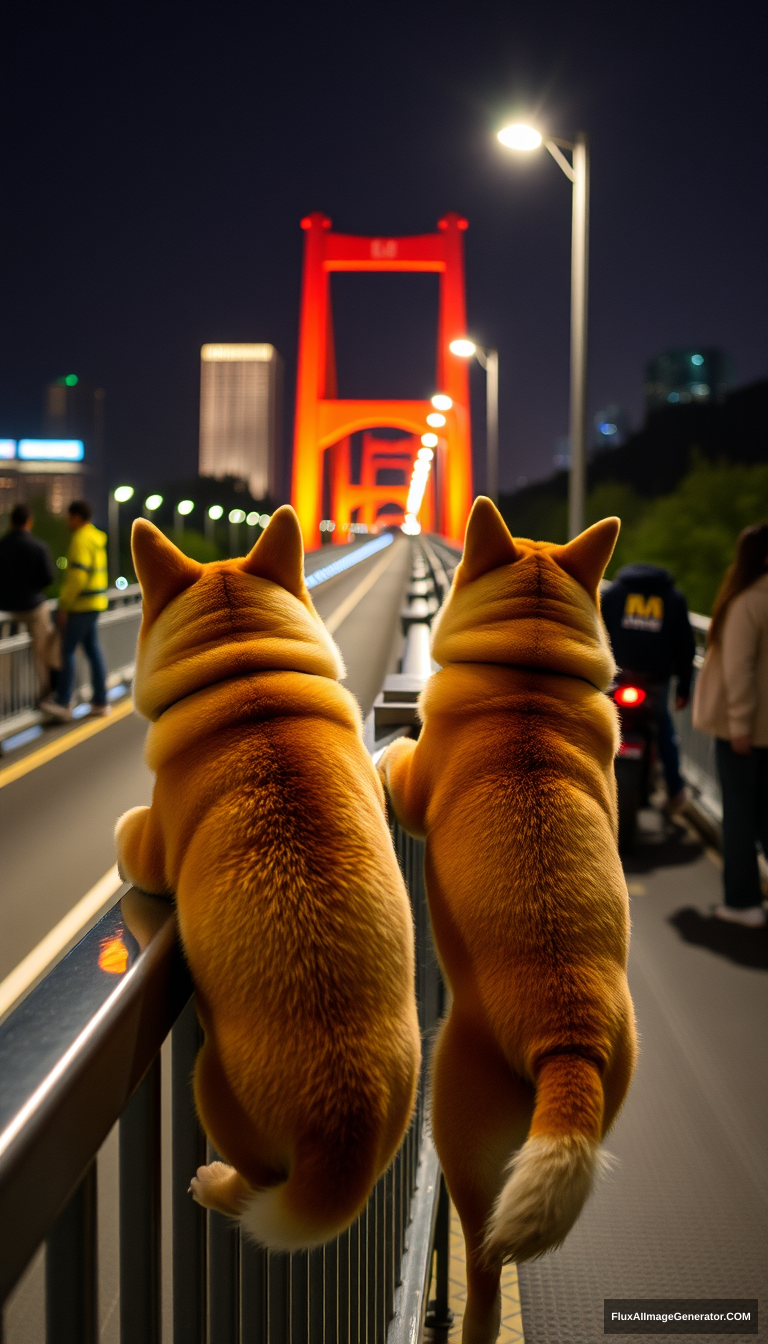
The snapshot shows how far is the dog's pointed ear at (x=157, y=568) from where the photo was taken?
5.75 ft

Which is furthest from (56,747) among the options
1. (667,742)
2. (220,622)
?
(220,622)

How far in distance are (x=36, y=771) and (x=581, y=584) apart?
811 cm

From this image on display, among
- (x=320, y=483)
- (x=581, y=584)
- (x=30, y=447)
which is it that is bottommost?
(x=581, y=584)

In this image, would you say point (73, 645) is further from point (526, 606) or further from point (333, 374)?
point (333, 374)

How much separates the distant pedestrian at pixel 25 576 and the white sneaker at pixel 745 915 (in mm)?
7250

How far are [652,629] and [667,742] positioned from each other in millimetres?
697

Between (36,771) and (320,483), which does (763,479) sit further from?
(36,771)

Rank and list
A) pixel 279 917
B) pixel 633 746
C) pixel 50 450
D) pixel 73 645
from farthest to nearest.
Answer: pixel 50 450
pixel 73 645
pixel 633 746
pixel 279 917

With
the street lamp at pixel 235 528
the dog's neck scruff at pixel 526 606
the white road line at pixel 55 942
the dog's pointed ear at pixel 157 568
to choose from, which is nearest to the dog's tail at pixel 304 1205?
the dog's pointed ear at pixel 157 568

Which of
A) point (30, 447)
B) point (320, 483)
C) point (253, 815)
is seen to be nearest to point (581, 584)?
point (253, 815)

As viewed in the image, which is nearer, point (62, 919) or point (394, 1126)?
point (394, 1126)

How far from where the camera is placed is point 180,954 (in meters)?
1.30

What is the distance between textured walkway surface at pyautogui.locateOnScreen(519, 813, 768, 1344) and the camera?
293cm

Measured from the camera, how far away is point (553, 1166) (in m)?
1.36
